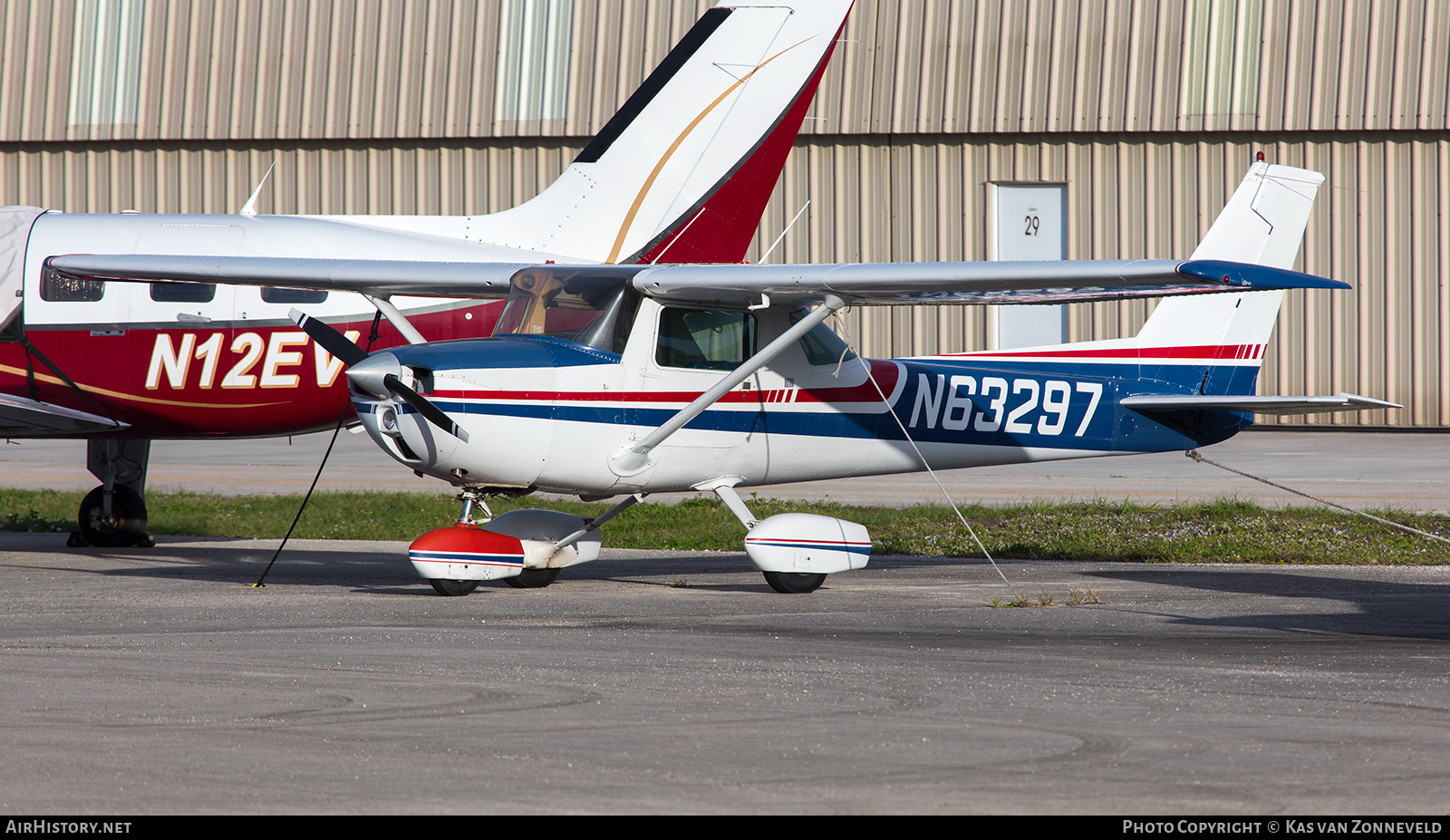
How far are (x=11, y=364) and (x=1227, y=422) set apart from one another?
936 centimetres

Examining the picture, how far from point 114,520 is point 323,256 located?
122 inches

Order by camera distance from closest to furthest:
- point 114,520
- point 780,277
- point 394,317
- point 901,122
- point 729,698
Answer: point 729,698 → point 780,277 → point 394,317 → point 114,520 → point 901,122

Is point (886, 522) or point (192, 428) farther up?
point (192, 428)

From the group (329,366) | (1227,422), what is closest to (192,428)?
(329,366)

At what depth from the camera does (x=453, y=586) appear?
9.74 m

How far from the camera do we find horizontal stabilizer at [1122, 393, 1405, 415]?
32.3 ft

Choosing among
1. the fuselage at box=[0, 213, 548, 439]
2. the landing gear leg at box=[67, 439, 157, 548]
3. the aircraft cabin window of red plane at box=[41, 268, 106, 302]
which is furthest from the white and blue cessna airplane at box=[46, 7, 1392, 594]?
the landing gear leg at box=[67, 439, 157, 548]

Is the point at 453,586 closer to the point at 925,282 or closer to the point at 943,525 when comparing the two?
the point at 925,282

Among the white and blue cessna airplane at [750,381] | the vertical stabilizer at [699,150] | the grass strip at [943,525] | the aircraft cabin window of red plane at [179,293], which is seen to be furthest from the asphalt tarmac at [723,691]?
the vertical stabilizer at [699,150]

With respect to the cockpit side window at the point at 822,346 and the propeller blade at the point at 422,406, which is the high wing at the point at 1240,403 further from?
the propeller blade at the point at 422,406

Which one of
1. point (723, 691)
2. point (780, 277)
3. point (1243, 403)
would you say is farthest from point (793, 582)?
point (723, 691)

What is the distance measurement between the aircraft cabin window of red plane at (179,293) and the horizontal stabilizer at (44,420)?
105 centimetres

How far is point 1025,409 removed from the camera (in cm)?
1113

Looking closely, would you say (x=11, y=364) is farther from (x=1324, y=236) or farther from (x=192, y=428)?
(x=1324, y=236)
